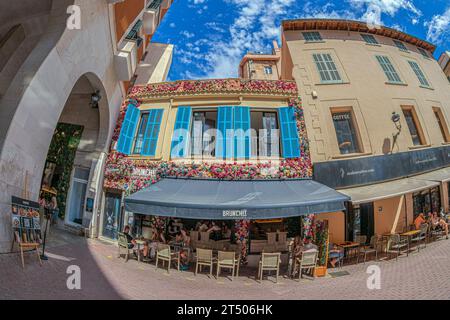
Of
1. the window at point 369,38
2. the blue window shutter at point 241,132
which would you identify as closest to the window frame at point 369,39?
the window at point 369,38

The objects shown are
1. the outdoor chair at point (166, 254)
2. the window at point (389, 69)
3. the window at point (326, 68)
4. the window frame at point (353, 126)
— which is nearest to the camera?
the outdoor chair at point (166, 254)

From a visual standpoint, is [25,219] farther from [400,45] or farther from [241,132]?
[400,45]

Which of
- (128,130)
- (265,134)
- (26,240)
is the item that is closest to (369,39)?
(265,134)

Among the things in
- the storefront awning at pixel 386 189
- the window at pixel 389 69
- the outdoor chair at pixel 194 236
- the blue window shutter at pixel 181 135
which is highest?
the window at pixel 389 69

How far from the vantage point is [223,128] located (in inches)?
358

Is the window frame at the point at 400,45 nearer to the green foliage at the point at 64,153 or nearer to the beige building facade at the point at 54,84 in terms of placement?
the beige building facade at the point at 54,84

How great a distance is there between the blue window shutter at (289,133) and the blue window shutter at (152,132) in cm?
557

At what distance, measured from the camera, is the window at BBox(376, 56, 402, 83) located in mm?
11078

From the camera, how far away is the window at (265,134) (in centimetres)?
906

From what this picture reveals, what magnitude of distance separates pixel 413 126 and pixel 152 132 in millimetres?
13389

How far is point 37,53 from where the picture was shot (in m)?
5.93

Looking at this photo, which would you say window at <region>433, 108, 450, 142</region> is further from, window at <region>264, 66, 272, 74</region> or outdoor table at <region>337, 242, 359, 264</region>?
window at <region>264, 66, 272, 74</region>

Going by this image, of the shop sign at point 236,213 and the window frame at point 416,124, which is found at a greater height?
the window frame at point 416,124
